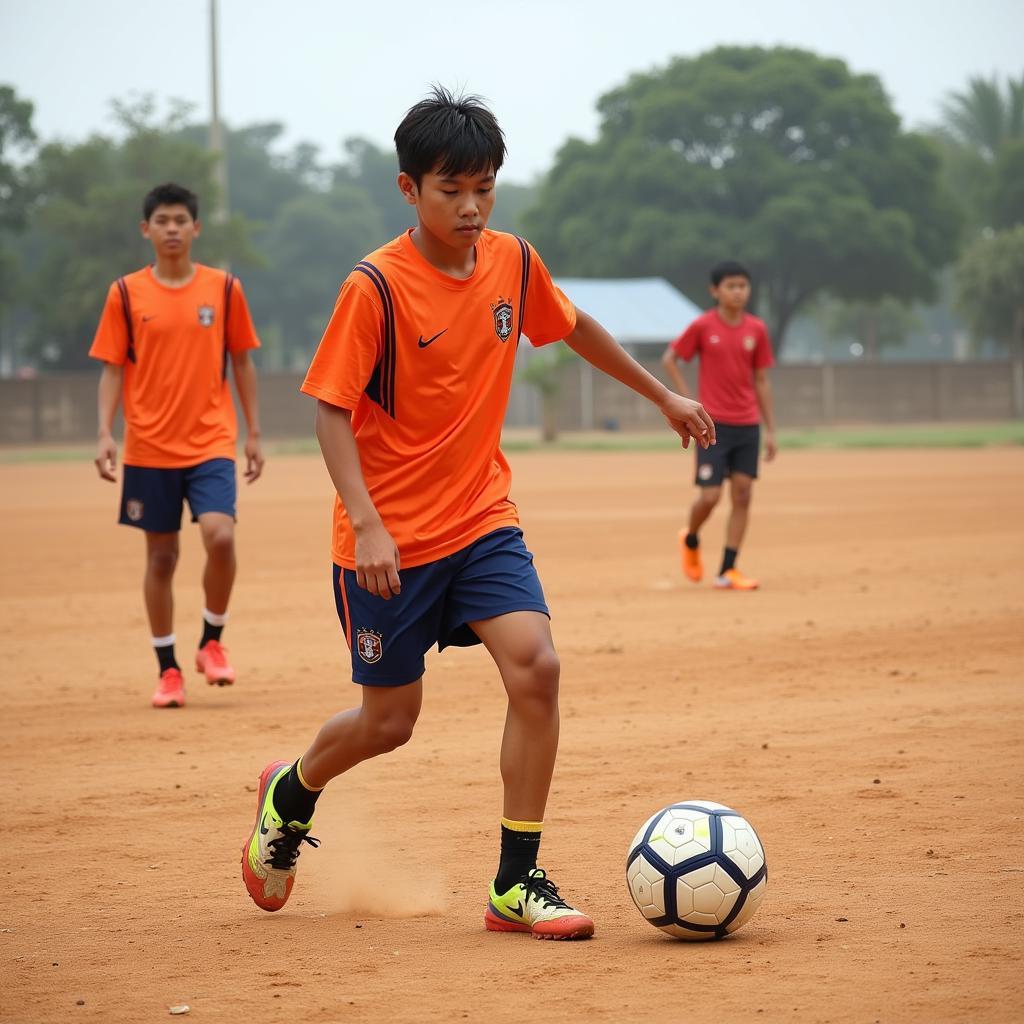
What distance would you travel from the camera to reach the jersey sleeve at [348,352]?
4.21 m

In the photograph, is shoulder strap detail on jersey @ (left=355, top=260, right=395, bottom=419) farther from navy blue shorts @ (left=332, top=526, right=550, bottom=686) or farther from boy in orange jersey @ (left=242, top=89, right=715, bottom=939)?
navy blue shorts @ (left=332, top=526, right=550, bottom=686)

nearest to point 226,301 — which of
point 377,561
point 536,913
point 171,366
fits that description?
point 171,366

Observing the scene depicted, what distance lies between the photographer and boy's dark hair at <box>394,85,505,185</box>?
13.6ft

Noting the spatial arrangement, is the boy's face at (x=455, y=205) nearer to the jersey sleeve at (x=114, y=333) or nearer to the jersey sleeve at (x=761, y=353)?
the jersey sleeve at (x=114, y=333)

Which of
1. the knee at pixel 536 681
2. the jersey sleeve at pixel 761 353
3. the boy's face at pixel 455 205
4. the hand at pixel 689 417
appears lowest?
the knee at pixel 536 681

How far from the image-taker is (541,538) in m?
16.0

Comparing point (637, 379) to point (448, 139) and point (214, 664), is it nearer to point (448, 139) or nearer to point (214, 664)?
point (448, 139)

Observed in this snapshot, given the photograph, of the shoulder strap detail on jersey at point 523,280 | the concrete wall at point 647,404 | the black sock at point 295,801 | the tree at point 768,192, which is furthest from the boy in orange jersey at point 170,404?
the tree at point 768,192

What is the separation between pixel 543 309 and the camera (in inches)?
183

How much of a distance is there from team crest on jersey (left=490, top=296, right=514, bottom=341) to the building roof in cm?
4356

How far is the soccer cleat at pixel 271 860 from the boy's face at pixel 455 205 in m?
1.70

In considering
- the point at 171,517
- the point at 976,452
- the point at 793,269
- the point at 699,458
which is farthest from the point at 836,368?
the point at 171,517

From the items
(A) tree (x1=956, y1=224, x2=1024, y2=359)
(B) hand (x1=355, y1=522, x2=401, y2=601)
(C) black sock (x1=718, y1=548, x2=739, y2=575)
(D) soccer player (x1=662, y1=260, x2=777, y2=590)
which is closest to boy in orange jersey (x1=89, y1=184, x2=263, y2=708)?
(B) hand (x1=355, y1=522, x2=401, y2=601)

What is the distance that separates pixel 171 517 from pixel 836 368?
4622 cm
